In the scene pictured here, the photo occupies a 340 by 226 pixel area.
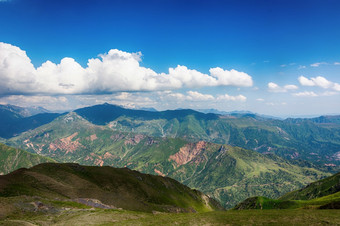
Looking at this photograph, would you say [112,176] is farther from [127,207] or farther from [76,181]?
[127,207]

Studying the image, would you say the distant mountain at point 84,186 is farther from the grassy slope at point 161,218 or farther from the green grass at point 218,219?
the green grass at point 218,219

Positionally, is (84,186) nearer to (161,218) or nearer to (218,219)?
(161,218)

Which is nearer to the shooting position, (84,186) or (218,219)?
(218,219)

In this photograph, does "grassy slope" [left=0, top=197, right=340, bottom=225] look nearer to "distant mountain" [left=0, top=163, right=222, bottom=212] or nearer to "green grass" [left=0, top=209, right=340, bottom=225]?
"green grass" [left=0, top=209, right=340, bottom=225]

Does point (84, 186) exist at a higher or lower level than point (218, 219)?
lower

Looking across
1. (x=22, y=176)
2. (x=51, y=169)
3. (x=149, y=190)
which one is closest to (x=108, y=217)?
(x=22, y=176)

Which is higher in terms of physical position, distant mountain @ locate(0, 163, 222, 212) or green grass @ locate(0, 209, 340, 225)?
green grass @ locate(0, 209, 340, 225)

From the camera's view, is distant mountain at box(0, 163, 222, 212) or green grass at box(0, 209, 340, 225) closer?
green grass at box(0, 209, 340, 225)

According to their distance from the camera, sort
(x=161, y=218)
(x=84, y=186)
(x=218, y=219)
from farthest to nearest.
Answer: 1. (x=84, y=186)
2. (x=161, y=218)
3. (x=218, y=219)

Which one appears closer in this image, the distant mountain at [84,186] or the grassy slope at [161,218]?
the grassy slope at [161,218]

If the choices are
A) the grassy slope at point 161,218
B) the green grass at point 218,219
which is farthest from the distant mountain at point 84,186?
the green grass at point 218,219

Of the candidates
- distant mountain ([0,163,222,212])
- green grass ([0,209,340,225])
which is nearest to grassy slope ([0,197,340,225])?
green grass ([0,209,340,225])

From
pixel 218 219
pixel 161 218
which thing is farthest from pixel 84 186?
pixel 218 219

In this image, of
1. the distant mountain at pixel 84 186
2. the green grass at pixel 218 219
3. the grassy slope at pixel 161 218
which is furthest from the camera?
the distant mountain at pixel 84 186
